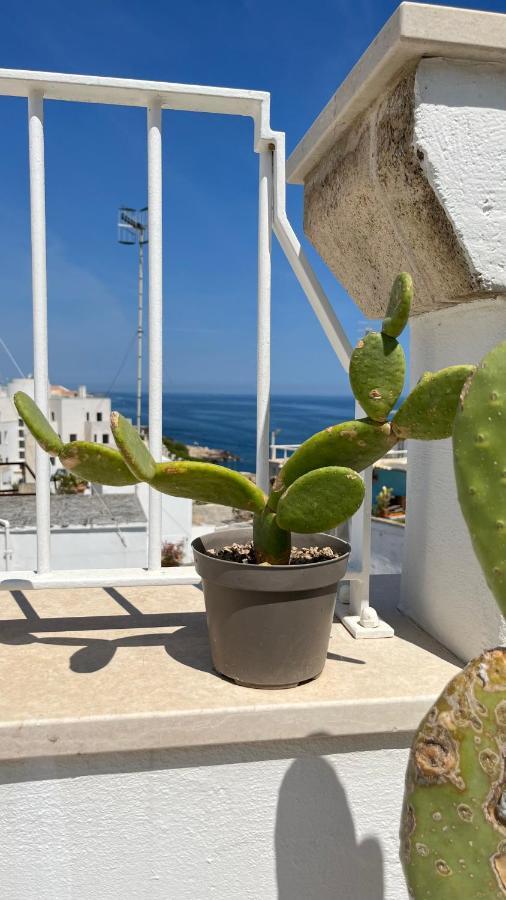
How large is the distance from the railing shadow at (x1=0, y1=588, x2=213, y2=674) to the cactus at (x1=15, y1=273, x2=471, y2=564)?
0.98 ft

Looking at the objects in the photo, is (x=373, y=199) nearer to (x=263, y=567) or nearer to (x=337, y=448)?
(x=337, y=448)

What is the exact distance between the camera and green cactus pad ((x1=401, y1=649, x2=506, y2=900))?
63 cm

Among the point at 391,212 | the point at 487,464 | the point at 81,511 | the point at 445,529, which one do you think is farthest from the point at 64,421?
the point at 487,464

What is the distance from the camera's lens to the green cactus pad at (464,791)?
63cm

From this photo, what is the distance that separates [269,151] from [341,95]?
0.23 m

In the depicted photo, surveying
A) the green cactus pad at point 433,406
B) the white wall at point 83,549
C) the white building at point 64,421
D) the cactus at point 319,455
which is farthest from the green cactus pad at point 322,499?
the white building at point 64,421

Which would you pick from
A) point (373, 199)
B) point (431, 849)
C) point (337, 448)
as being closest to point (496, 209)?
point (373, 199)

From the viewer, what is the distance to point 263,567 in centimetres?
98

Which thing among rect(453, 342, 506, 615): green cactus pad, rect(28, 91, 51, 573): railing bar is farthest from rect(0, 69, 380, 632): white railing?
rect(453, 342, 506, 615): green cactus pad

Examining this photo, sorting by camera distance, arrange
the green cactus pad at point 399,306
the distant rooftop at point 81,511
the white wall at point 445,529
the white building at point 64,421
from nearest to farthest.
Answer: the green cactus pad at point 399,306 < the white wall at point 445,529 < the distant rooftop at point 81,511 < the white building at point 64,421

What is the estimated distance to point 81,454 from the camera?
38.2 inches

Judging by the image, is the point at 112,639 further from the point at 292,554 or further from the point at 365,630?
the point at 365,630

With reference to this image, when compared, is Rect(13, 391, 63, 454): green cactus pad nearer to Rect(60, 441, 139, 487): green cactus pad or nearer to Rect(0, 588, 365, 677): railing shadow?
Rect(60, 441, 139, 487): green cactus pad

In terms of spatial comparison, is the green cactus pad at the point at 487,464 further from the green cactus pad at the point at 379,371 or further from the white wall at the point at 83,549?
the white wall at the point at 83,549
